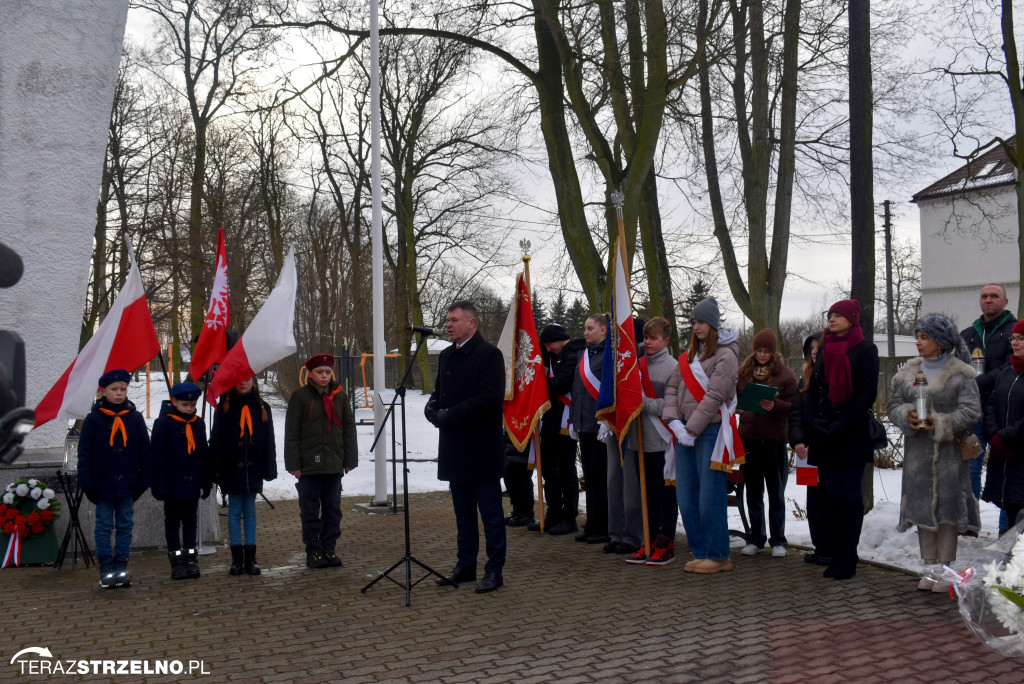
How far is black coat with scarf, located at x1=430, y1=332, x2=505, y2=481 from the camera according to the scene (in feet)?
22.6

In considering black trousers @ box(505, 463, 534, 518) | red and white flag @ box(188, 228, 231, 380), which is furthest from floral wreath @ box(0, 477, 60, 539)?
black trousers @ box(505, 463, 534, 518)

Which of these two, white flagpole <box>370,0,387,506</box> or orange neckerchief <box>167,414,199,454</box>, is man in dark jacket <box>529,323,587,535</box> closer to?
white flagpole <box>370,0,387,506</box>

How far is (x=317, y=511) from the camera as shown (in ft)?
26.8

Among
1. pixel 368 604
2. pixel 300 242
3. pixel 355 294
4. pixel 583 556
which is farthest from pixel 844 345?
pixel 300 242

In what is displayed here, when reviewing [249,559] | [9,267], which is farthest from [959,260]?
[9,267]

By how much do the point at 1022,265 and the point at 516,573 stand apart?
426 inches

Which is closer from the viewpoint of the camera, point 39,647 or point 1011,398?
point 39,647

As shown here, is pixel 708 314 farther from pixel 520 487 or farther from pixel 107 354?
pixel 107 354

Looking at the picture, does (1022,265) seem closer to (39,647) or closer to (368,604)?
(368,604)

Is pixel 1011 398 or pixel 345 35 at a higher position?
pixel 345 35

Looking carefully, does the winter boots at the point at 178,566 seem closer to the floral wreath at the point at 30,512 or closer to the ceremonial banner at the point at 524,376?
the floral wreath at the point at 30,512

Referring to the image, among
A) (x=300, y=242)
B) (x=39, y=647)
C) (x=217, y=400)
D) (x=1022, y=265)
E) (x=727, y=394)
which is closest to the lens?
(x=39, y=647)

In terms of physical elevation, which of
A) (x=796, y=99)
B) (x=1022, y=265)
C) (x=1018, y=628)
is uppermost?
(x=796, y=99)

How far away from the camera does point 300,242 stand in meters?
33.0
